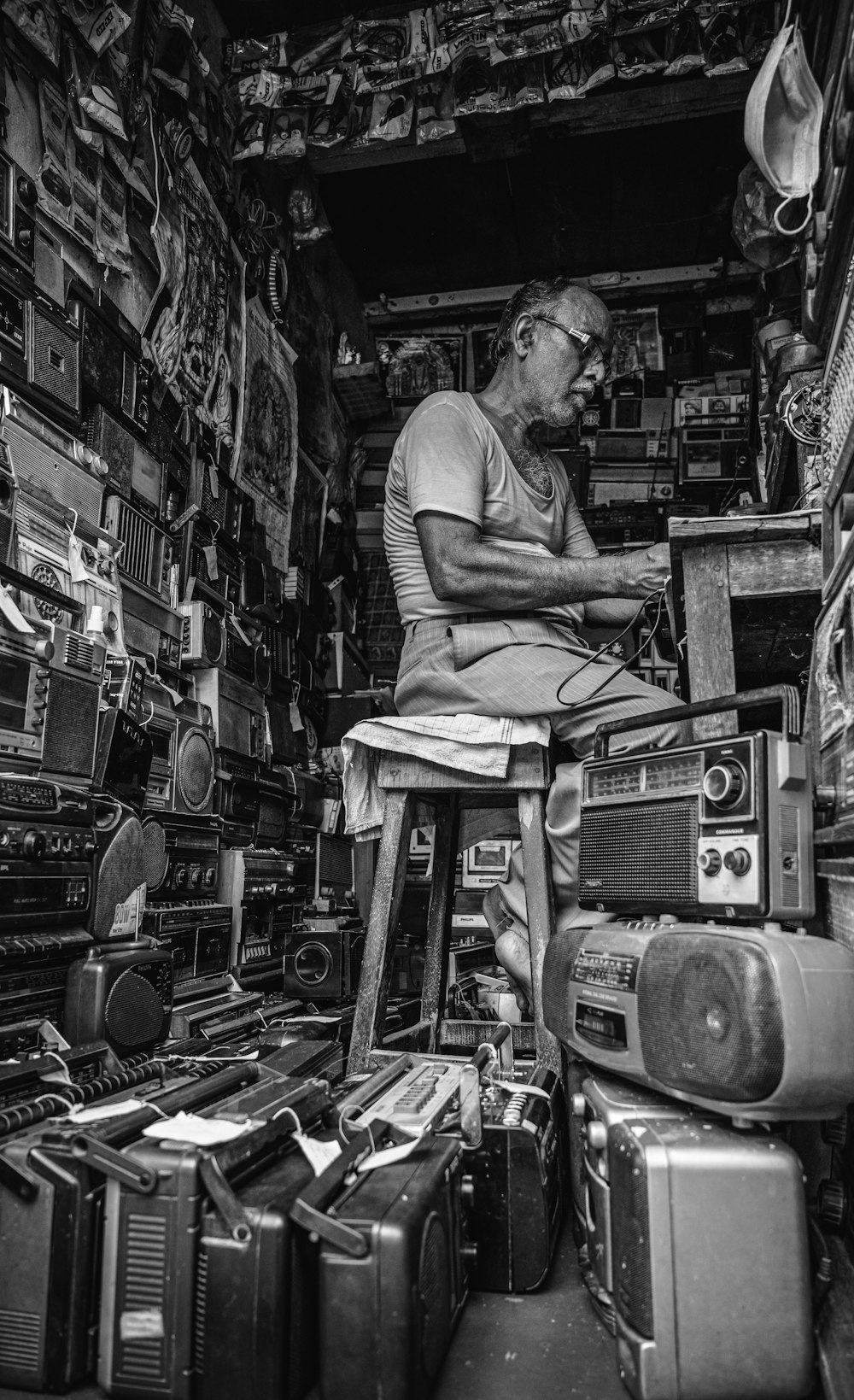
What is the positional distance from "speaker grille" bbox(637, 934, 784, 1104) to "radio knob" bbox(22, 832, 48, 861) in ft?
4.02

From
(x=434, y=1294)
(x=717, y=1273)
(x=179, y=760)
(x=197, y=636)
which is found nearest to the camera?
(x=717, y=1273)

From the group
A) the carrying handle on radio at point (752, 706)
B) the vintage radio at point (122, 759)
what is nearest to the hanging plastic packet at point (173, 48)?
the vintage radio at point (122, 759)

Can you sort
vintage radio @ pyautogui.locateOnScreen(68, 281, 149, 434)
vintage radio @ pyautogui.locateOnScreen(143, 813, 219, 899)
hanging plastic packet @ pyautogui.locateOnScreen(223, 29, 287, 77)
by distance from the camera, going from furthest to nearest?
1. hanging plastic packet @ pyautogui.locateOnScreen(223, 29, 287, 77)
2. vintage radio @ pyautogui.locateOnScreen(68, 281, 149, 434)
3. vintage radio @ pyautogui.locateOnScreen(143, 813, 219, 899)

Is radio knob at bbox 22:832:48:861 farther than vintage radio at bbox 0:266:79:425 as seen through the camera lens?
No

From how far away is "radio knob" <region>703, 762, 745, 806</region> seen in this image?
1193 mm

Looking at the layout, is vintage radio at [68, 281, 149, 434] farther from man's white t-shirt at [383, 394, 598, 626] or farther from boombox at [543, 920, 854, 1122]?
boombox at [543, 920, 854, 1122]

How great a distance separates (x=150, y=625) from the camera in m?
3.53

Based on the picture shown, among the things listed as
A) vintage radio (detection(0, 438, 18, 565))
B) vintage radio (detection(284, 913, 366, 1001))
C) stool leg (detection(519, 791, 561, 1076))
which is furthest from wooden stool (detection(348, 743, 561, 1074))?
vintage radio (detection(284, 913, 366, 1001))

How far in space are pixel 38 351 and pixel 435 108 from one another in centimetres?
225

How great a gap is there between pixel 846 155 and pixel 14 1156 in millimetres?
1844

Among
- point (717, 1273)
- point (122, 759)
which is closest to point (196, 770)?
point (122, 759)

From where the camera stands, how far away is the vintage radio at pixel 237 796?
383 centimetres

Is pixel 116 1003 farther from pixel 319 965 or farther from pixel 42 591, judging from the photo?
pixel 319 965

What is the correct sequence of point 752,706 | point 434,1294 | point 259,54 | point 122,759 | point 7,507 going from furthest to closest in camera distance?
point 259,54
point 122,759
point 7,507
point 752,706
point 434,1294
